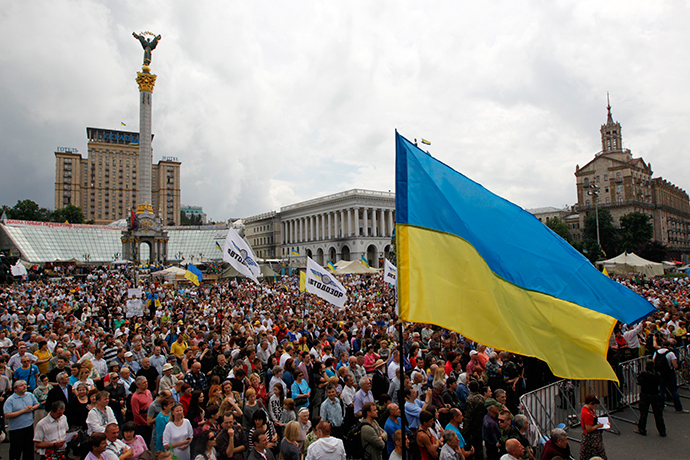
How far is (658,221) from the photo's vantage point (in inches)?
3307

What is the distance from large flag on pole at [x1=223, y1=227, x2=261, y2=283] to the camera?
14.9m

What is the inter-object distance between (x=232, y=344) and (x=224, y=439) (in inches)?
178

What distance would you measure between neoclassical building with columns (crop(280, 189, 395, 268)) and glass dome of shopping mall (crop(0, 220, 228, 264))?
17327 millimetres

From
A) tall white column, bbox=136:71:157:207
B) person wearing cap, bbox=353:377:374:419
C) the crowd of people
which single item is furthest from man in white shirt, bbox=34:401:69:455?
tall white column, bbox=136:71:157:207

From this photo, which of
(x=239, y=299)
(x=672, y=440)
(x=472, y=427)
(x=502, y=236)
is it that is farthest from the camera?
(x=239, y=299)

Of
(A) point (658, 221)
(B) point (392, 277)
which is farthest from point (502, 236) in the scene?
(A) point (658, 221)

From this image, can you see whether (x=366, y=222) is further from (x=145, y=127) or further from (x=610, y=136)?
(x=610, y=136)

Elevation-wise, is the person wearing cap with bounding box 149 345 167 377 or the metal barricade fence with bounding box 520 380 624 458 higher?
the person wearing cap with bounding box 149 345 167 377

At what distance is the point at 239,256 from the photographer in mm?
15070

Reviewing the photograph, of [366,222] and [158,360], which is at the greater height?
[366,222]

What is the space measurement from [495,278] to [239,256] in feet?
38.9

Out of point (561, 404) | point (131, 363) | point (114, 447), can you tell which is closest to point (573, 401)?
point (561, 404)

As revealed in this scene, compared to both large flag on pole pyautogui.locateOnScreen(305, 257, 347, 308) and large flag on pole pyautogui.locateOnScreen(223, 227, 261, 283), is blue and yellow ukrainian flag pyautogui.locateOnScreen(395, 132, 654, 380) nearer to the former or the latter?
large flag on pole pyautogui.locateOnScreen(305, 257, 347, 308)

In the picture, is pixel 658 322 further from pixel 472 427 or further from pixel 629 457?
pixel 472 427
